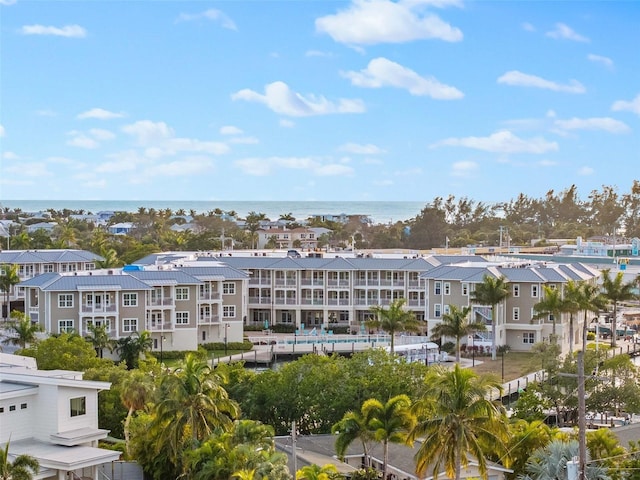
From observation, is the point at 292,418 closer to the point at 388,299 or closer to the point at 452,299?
the point at 452,299

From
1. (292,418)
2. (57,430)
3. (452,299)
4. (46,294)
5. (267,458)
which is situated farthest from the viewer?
(452,299)

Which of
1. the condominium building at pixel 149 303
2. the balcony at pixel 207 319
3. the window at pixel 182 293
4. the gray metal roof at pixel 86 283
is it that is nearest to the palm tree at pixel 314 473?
the condominium building at pixel 149 303

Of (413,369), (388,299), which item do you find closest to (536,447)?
(413,369)

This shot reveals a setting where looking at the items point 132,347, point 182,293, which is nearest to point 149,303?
point 182,293

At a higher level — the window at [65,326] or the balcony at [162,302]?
the balcony at [162,302]

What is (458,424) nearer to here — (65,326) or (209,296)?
(65,326)

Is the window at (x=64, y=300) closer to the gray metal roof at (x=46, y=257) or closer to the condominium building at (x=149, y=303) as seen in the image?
the condominium building at (x=149, y=303)

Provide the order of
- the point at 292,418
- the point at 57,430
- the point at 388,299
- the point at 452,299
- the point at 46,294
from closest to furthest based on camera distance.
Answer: the point at 57,430 < the point at 292,418 < the point at 46,294 < the point at 452,299 < the point at 388,299
